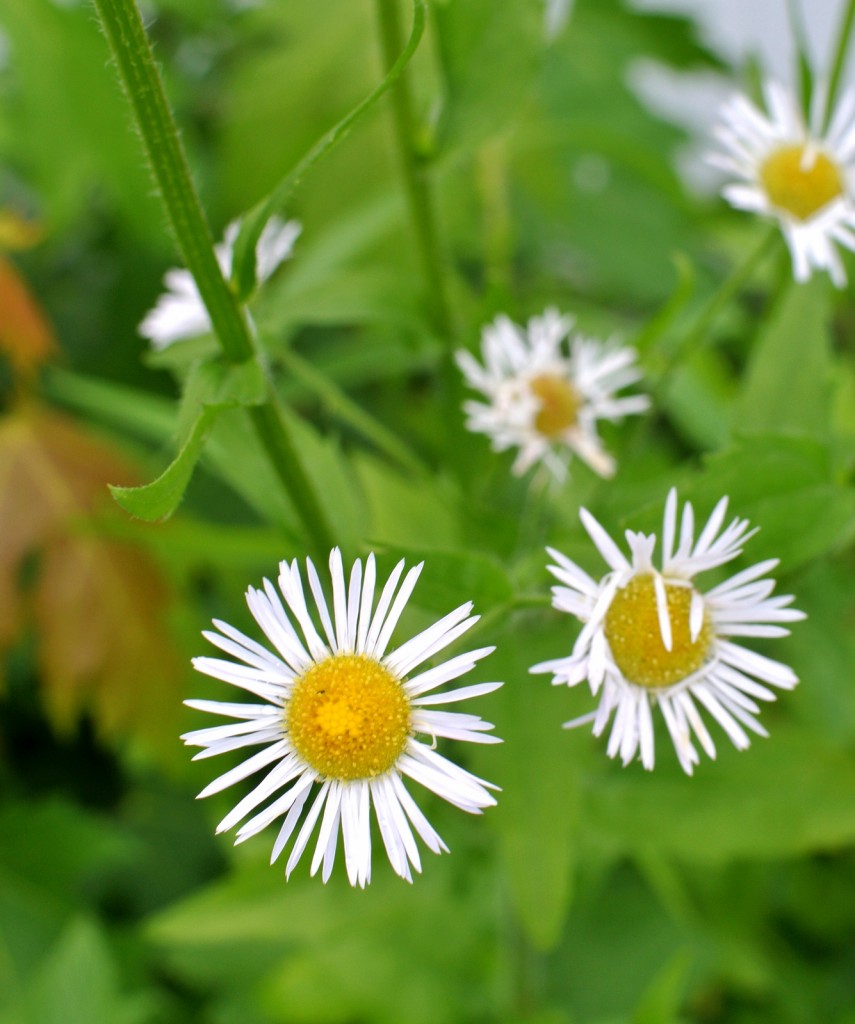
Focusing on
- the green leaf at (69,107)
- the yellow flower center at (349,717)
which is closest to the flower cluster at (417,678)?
the yellow flower center at (349,717)

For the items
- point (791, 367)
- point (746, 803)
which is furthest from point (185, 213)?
point (746, 803)

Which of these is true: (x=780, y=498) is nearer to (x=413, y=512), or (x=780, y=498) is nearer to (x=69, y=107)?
(x=413, y=512)

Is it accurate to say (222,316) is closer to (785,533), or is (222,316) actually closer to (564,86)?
(785,533)

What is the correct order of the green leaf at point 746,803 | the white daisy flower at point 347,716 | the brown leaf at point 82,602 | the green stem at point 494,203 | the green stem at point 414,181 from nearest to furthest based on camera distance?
the white daisy flower at point 347,716 < the green stem at point 414,181 < the green leaf at point 746,803 < the brown leaf at point 82,602 < the green stem at point 494,203

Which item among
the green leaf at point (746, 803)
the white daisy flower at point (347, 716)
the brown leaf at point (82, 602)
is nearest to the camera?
the white daisy flower at point (347, 716)

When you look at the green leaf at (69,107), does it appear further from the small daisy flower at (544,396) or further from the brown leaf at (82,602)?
the small daisy flower at (544,396)

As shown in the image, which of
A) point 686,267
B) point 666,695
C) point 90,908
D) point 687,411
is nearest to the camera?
point 666,695

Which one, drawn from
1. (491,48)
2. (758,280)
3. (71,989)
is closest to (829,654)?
(491,48)

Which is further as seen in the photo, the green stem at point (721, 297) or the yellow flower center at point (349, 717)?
the green stem at point (721, 297)
